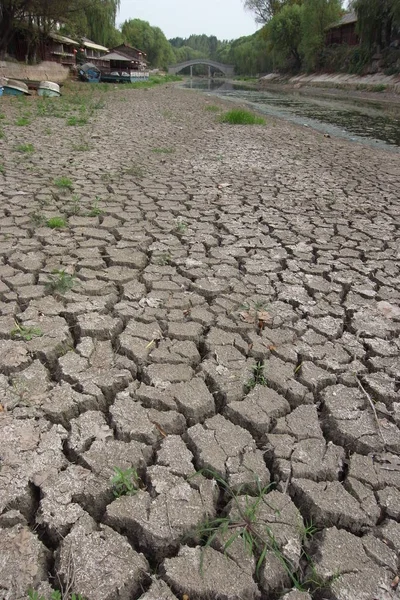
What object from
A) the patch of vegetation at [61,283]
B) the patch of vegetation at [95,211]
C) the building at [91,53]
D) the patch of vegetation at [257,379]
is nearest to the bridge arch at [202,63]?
the building at [91,53]

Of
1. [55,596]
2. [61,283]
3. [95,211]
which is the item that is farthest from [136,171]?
[55,596]

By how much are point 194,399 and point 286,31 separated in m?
48.4

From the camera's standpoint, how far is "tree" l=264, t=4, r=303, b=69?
4191cm

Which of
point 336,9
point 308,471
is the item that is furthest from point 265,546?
point 336,9

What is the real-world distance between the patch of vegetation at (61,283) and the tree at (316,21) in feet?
143

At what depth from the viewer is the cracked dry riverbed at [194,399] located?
1.27m

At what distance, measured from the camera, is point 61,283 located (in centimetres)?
263

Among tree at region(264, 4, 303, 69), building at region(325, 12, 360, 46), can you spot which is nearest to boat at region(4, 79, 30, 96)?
building at region(325, 12, 360, 46)

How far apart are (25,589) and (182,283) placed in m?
1.90

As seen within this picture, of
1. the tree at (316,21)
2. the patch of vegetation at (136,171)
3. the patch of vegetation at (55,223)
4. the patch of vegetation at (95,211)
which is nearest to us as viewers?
the patch of vegetation at (55,223)

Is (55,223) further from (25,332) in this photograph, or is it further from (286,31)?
(286,31)

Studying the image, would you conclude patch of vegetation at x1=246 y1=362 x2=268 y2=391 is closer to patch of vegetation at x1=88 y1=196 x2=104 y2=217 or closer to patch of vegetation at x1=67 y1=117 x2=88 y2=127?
patch of vegetation at x1=88 y1=196 x2=104 y2=217

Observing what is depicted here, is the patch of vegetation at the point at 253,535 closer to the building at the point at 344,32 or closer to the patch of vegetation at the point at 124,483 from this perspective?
the patch of vegetation at the point at 124,483

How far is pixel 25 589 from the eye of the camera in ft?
3.82
